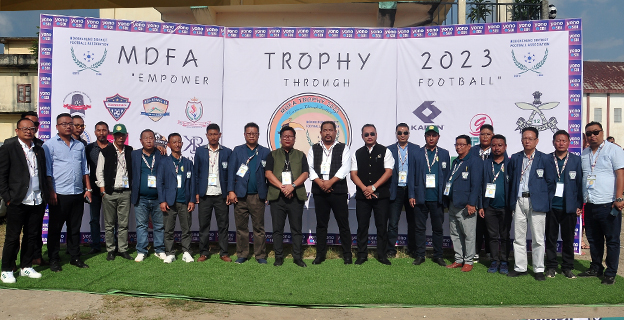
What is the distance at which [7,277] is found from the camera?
4.97m

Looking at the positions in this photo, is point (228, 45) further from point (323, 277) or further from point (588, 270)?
point (588, 270)

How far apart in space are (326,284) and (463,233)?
1.87m

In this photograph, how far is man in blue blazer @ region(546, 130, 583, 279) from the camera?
5.43 m

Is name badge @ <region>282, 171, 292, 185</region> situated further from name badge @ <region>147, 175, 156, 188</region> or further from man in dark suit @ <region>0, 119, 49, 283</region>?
man in dark suit @ <region>0, 119, 49, 283</region>

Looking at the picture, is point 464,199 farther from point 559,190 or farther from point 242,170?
point 242,170

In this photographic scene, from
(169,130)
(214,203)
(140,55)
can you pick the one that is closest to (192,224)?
(214,203)

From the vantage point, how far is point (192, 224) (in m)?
6.89

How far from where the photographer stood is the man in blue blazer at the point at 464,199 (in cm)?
579

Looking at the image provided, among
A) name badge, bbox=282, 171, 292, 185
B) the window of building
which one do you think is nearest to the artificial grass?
name badge, bbox=282, 171, 292, 185

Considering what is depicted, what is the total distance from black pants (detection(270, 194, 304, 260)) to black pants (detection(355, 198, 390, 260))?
74 cm

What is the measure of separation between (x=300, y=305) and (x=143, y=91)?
384cm

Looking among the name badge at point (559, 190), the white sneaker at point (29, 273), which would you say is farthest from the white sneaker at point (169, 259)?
the name badge at point (559, 190)

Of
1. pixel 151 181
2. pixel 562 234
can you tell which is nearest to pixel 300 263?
pixel 151 181

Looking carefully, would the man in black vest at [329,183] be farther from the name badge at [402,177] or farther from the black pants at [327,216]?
the name badge at [402,177]
